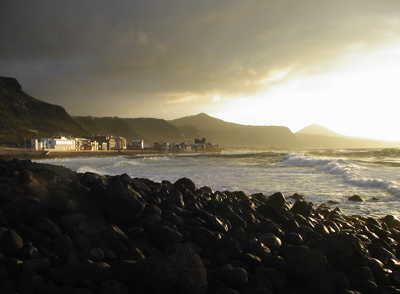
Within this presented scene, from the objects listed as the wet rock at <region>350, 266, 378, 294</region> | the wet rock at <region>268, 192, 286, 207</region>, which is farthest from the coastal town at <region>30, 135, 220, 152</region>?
the wet rock at <region>350, 266, 378, 294</region>

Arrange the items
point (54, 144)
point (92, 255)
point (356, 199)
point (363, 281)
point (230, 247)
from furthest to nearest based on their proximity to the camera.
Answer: point (54, 144) → point (356, 199) → point (230, 247) → point (363, 281) → point (92, 255)

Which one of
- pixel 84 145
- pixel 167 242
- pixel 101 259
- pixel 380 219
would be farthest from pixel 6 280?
pixel 84 145

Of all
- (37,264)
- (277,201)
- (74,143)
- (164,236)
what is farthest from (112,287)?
(74,143)

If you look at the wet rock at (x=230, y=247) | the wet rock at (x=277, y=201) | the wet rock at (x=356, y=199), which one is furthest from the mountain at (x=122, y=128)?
the wet rock at (x=230, y=247)

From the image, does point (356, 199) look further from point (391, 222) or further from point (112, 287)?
point (112, 287)

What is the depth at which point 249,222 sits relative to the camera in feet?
20.7

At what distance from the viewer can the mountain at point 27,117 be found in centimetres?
8987

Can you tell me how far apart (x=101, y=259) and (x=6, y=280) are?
991 millimetres

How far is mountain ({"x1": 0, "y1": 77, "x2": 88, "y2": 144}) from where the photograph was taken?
89.9 meters

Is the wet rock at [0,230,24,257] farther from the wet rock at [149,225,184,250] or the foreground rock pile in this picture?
the wet rock at [149,225,184,250]

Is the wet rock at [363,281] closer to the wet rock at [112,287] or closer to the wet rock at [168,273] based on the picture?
the wet rock at [168,273]

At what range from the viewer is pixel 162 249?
4.43 m

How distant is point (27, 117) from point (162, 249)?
116119mm

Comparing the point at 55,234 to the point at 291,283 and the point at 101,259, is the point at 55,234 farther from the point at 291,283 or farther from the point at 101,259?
the point at 291,283
